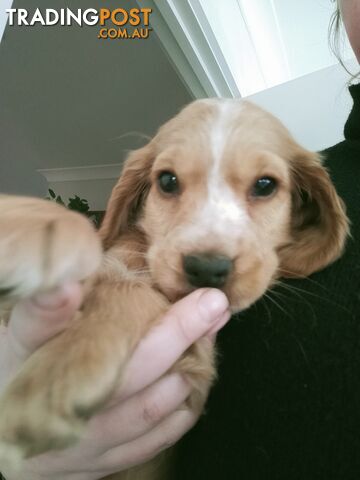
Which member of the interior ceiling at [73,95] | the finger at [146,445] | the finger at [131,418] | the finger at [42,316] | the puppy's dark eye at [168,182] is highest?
the interior ceiling at [73,95]

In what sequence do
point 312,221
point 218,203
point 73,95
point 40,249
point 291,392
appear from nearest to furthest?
point 40,249
point 291,392
point 218,203
point 312,221
point 73,95

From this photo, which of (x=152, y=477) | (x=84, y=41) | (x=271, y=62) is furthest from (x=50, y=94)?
(x=152, y=477)

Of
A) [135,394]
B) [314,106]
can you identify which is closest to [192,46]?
[314,106]

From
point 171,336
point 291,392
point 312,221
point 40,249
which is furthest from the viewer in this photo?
point 312,221

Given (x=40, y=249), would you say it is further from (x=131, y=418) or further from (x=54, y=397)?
(x=131, y=418)

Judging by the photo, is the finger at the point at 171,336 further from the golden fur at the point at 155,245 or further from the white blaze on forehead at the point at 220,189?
the white blaze on forehead at the point at 220,189

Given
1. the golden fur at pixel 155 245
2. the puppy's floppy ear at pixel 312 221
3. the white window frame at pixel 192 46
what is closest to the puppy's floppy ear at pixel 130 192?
the golden fur at pixel 155 245

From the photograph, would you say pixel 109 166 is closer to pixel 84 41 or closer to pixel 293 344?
pixel 84 41
